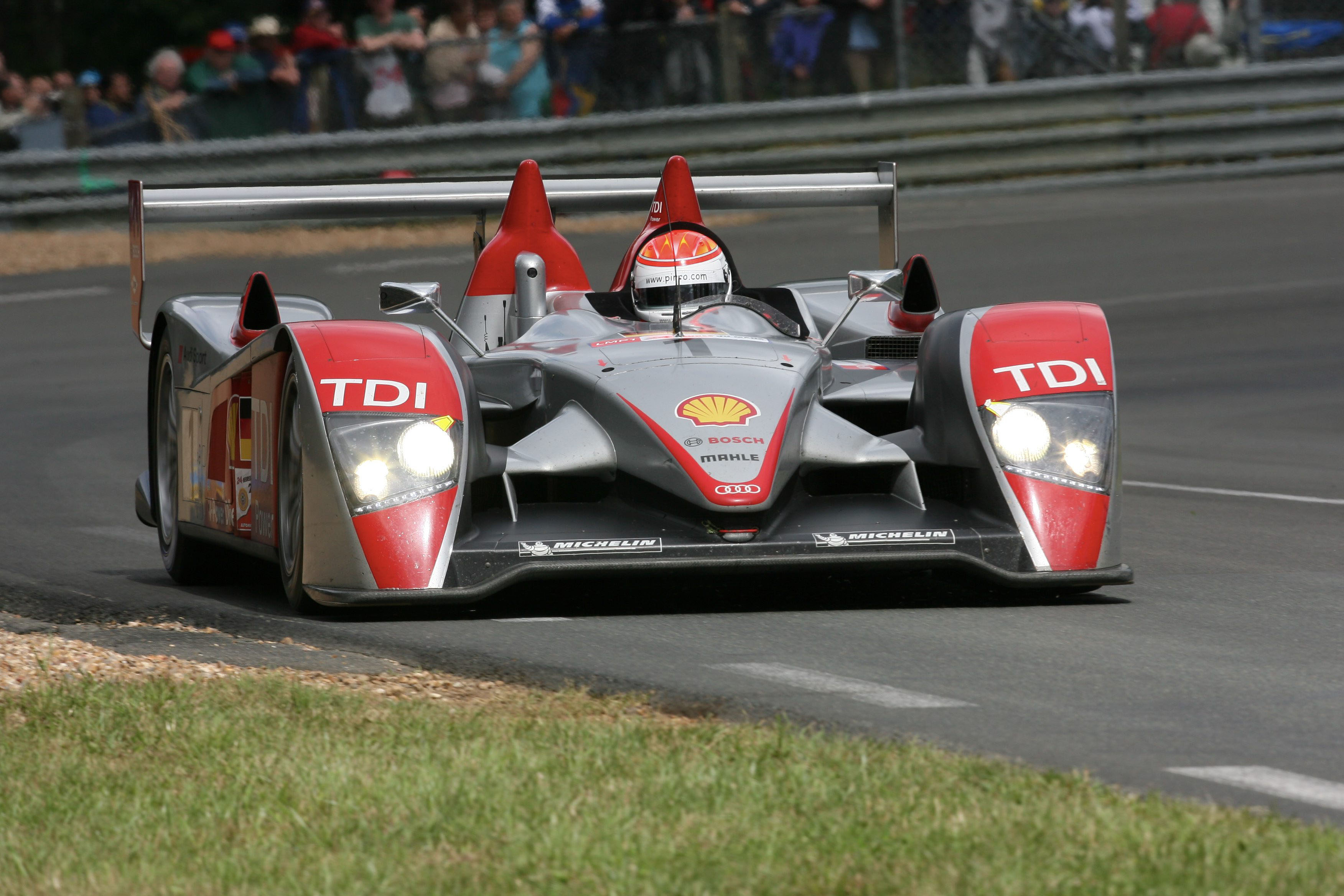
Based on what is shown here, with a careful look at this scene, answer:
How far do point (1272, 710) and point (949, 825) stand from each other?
5.13 feet

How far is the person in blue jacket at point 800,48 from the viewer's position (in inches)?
858

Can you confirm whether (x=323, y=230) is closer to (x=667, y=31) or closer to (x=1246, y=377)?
(x=667, y=31)

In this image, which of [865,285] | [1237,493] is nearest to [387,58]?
[1237,493]

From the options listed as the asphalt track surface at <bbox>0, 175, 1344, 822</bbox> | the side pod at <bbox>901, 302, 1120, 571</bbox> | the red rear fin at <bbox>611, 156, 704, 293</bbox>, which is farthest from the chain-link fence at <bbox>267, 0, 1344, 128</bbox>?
the side pod at <bbox>901, 302, 1120, 571</bbox>

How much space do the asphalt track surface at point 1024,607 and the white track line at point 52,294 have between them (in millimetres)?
1780

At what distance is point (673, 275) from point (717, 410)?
1720mm

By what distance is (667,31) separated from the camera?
72.2ft

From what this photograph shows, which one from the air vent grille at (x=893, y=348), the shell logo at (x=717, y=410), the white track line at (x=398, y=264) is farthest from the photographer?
the white track line at (x=398, y=264)

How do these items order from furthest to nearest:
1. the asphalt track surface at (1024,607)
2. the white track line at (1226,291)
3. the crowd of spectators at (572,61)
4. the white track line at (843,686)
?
the crowd of spectators at (572,61) < the white track line at (1226,291) < the white track line at (843,686) < the asphalt track surface at (1024,607)

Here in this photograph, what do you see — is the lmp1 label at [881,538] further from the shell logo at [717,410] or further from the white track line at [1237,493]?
the white track line at [1237,493]

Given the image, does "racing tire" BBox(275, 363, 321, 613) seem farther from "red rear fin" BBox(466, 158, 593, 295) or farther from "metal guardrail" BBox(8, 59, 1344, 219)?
"metal guardrail" BBox(8, 59, 1344, 219)

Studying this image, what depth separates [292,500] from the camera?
7035 mm

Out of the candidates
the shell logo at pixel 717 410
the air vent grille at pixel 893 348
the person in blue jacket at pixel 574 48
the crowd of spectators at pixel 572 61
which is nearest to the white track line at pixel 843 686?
the shell logo at pixel 717 410

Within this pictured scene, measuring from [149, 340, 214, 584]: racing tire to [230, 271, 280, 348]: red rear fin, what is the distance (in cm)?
58
